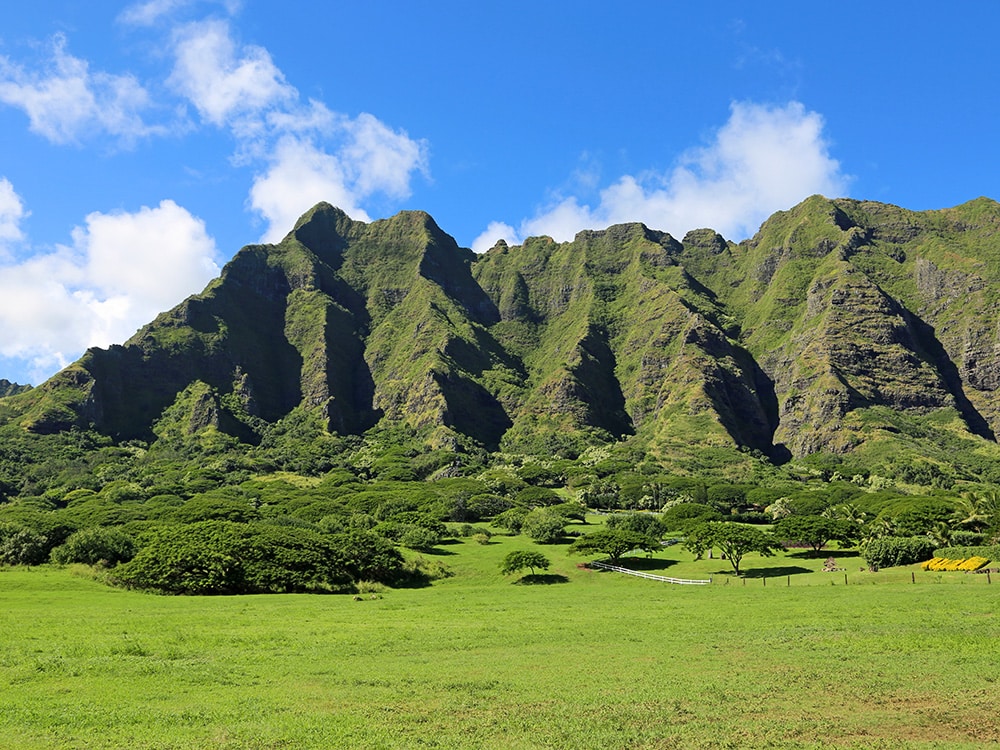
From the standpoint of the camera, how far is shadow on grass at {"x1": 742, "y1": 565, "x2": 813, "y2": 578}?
78275 millimetres

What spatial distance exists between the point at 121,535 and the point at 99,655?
54.1m

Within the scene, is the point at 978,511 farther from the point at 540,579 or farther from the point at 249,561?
the point at 249,561

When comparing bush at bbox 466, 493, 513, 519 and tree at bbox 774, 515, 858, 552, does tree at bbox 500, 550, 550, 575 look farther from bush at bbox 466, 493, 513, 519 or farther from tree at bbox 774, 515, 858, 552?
bush at bbox 466, 493, 513, 519

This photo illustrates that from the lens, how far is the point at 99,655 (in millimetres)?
31812

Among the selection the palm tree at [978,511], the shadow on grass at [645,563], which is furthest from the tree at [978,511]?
the shadow on grass at [645,563]

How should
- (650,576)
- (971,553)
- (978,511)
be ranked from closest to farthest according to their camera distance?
(971,553)
(650,576)
(978,511)

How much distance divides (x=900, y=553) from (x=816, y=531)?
17.7 m

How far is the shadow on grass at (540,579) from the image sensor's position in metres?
79.7

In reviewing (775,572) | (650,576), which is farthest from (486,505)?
(775,572)

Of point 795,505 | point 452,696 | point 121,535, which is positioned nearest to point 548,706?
point 452,696

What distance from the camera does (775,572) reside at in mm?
80062

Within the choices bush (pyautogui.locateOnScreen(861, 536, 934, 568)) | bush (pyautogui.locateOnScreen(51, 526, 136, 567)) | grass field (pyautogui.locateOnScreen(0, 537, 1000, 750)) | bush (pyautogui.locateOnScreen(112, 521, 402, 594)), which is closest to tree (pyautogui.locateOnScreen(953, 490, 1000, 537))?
bush (pyautogui.locateOnScreen(861, 536, 934, 568))

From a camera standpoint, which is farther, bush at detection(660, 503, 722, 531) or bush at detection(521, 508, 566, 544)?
bush at detection(660, 503, 722, 531)

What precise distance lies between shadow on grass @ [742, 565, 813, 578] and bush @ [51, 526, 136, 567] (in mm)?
71875
